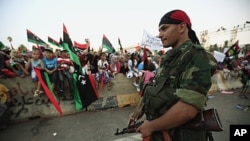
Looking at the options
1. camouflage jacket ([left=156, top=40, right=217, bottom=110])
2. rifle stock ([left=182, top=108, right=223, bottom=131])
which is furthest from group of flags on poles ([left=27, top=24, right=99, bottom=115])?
rifle stock ([left=182, top=108, right=223, bottom=131])

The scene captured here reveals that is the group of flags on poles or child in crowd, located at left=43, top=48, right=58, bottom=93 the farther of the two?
child in crowd, located at left=43, top=48, right=58, bottom=93

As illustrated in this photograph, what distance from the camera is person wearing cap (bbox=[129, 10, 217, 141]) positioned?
126 cm

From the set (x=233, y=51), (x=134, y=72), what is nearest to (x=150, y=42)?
(x=134, y=72)

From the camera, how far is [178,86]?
1.40 m

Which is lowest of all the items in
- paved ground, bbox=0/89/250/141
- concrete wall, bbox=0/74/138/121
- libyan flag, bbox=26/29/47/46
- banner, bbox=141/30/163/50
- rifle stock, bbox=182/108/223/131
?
paved ground, bbox=0/89/250/141

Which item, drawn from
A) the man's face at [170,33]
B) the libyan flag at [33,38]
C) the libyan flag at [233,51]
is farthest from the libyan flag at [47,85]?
the libyan flag at [233,51]

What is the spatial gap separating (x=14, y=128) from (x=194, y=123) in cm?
479

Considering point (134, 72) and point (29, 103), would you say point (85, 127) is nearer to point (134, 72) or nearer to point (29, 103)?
point (29, 103)

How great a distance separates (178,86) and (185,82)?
11cm

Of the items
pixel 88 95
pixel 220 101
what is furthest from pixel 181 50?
pixel 220 101

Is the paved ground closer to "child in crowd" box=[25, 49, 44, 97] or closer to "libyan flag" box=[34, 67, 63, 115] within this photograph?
"libyan flag" box=[34, 67, 63, 115]

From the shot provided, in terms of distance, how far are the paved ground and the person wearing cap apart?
2627 mm

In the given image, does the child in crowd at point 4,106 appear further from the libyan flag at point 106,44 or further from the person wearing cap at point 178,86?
the libyan flag at point 106,44

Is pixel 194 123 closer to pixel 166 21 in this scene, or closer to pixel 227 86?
pixel 166 21
